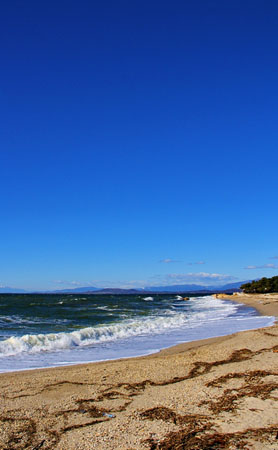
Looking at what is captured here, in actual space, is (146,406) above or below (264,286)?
above

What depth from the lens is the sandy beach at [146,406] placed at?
4.88 metres

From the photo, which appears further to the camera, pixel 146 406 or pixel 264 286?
pixel 264 286

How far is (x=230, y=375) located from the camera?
26.8 feet

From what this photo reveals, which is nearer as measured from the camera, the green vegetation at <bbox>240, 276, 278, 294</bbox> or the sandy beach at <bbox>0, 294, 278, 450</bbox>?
the sandy beach at <bbox>0, 294, 278, 450</bbox>

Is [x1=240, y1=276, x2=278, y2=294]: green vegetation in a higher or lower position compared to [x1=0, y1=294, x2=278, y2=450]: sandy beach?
lower

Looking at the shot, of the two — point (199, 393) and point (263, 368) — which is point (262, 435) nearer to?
point (199, 393)

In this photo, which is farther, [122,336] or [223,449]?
[122,336]

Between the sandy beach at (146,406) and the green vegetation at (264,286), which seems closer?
the sandy beach at (146,406)

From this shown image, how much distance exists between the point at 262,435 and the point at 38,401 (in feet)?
14.2

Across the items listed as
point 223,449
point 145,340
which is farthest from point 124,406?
point 145,340

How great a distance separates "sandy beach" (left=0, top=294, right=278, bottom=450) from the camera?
16.0ft

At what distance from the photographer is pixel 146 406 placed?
6293 mm

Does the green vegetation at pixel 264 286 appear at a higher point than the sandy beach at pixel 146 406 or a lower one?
lower

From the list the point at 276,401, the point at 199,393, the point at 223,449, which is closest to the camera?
the point at 223,449
